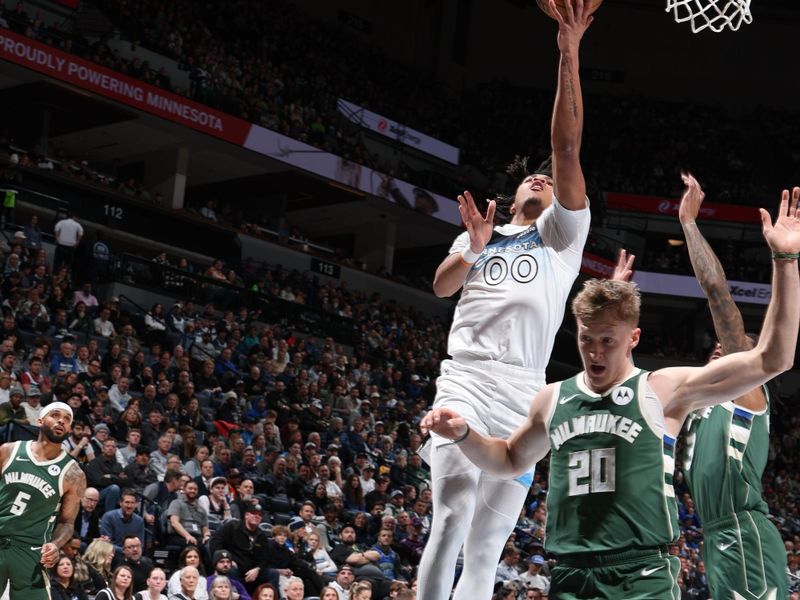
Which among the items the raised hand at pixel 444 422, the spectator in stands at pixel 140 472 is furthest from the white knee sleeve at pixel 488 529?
the spectator in stands at pixel 140 472

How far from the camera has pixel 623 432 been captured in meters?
3.95

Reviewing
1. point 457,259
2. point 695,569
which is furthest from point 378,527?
point 457,259

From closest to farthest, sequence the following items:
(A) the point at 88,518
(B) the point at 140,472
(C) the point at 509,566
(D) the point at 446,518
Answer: (D) the point at 446,518 < (A) the point at 88,518 < (B) the point at 140,472 < (C) the point at 509,566

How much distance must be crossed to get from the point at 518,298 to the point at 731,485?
1578 mm

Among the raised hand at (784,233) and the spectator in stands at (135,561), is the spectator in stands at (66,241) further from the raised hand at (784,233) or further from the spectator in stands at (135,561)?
the raised hand at (784,233)

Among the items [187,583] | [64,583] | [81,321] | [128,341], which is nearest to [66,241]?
[81,321]

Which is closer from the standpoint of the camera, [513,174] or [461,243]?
[461,243]

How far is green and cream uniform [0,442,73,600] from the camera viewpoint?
26.5 ft

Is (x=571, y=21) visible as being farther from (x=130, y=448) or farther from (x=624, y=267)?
(x=130, y=448)

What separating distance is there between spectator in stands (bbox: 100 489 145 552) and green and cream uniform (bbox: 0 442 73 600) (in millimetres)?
4346

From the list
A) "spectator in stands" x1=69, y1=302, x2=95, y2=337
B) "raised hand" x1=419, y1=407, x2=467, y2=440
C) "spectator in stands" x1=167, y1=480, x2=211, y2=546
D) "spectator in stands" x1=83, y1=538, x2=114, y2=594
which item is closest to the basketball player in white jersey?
"raised hand" x1=419, y1=407, x2=467, y2=440

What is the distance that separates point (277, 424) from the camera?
19.4 meters

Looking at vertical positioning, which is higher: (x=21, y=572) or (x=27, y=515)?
(x=27, y=515)

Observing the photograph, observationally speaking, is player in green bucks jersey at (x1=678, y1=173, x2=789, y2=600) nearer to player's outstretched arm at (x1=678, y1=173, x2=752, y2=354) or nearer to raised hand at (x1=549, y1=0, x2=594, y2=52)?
player's outstretched arm at (x1=678, y1=173, x2=752, y2=354)
